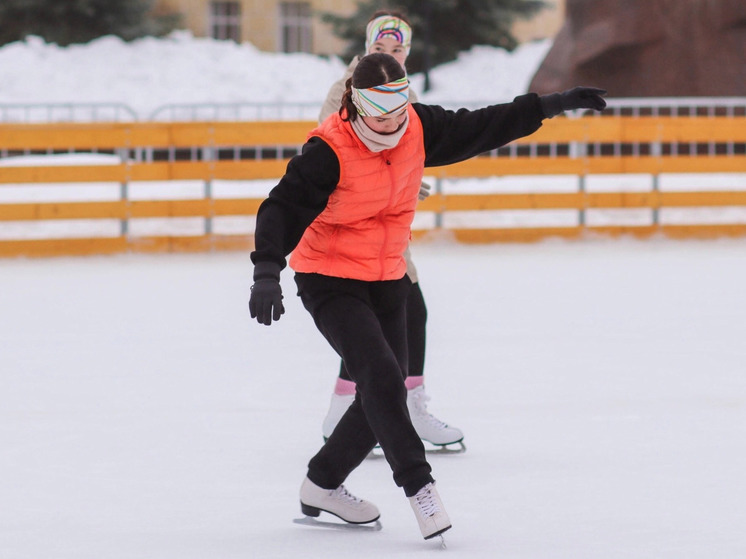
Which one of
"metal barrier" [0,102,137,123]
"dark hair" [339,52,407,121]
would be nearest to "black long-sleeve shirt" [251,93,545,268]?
"dark hair" [339,52,407,121]

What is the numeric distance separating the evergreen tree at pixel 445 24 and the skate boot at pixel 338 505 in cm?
2208

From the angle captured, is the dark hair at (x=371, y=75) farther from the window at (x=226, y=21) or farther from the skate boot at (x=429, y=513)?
the window at (x=226, y=21)

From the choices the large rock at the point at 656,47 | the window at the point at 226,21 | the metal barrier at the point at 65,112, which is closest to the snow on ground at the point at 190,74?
the window at the point at 226,21

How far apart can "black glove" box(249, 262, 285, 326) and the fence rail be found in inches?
355

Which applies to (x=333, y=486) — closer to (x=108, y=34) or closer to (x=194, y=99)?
(x=194, y=99)

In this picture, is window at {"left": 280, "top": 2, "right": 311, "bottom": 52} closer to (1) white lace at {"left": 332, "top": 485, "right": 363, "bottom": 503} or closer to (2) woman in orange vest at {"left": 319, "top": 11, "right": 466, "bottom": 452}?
(2) woman in orange vest at {"left": 319, "top": 11, "right": 466, "bottom": 452}

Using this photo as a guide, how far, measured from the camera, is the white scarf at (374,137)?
13.3 ft

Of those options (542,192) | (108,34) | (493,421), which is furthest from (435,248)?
(108,34)

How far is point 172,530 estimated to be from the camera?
432 cm

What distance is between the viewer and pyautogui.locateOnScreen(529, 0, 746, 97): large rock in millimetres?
17516

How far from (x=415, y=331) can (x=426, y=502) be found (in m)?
1.28

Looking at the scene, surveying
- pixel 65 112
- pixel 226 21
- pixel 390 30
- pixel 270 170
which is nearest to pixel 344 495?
pixel 390 30

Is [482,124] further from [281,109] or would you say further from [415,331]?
[281,109]

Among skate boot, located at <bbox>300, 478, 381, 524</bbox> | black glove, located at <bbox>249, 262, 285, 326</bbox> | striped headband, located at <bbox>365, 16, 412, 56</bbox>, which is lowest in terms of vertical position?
skate boot, located at <bbox>300, 478, 381, 524</bbox>
